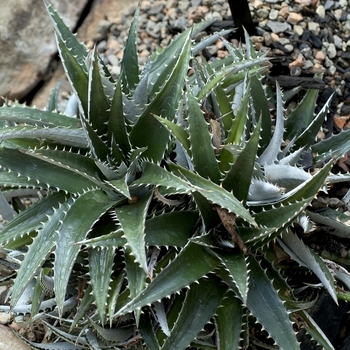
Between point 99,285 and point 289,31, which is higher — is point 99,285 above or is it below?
below

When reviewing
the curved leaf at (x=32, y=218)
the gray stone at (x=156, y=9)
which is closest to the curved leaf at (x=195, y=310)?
the curved leaf at (x=32, y=218)

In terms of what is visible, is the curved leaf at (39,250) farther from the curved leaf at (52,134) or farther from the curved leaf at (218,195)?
the curved leaf at (218,195)

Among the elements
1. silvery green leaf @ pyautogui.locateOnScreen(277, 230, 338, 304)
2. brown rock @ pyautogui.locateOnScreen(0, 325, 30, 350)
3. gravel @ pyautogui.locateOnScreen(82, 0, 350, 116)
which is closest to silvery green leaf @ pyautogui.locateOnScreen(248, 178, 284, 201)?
silvery green leaf @ pyautogui.locateOnScreen(277, 230, 338, 304)

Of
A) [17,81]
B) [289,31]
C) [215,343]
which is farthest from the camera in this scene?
[17,81]

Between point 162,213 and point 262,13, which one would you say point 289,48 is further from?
point 162,213

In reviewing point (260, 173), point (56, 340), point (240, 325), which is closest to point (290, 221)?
point (260, 173)

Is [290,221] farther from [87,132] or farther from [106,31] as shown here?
[106,31]
